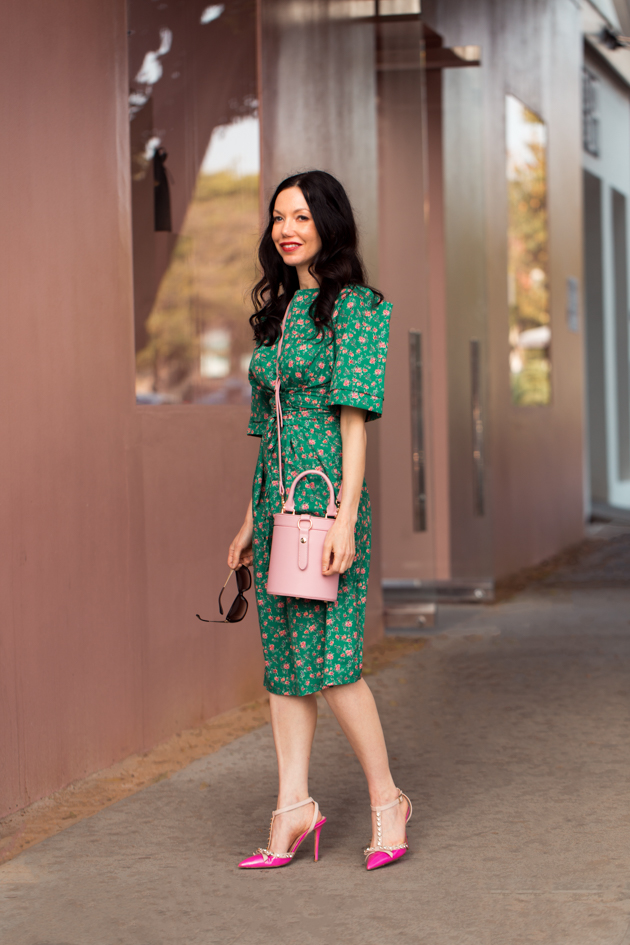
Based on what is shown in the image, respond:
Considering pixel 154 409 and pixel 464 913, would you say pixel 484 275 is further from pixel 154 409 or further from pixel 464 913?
pixel 464 913

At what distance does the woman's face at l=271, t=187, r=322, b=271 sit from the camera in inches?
116

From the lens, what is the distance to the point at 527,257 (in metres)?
9.44

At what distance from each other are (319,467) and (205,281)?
364 cm

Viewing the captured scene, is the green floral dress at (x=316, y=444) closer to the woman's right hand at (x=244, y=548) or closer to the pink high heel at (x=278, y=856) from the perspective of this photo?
the woman's right hand at (x=244, y=548)

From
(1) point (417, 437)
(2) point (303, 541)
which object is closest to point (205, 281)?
(1) point (417, 437)

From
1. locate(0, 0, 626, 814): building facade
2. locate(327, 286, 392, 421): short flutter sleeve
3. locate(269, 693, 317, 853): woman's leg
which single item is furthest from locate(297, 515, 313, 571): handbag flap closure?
locate(0, 0, 626, 814): building facade

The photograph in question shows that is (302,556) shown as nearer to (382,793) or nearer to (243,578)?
(243,578)

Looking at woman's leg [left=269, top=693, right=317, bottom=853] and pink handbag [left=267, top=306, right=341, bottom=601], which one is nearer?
pink handbag [left=267, top=306, right=341, bottom=601]

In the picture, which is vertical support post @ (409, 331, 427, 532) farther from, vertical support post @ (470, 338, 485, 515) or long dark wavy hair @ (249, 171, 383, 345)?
long dark wavy hair @ (249, 171, 383, 345)

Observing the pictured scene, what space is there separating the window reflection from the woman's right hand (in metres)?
6.02

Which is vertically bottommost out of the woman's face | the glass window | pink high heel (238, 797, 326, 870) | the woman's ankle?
pink high heel (238, 797, 326, 870)

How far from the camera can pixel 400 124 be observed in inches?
262

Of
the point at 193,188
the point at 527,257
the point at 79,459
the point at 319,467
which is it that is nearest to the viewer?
the point at 319,467

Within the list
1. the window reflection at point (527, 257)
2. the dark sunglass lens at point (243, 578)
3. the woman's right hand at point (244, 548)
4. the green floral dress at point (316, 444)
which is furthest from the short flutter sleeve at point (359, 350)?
the window reflection at point (527, 257)
